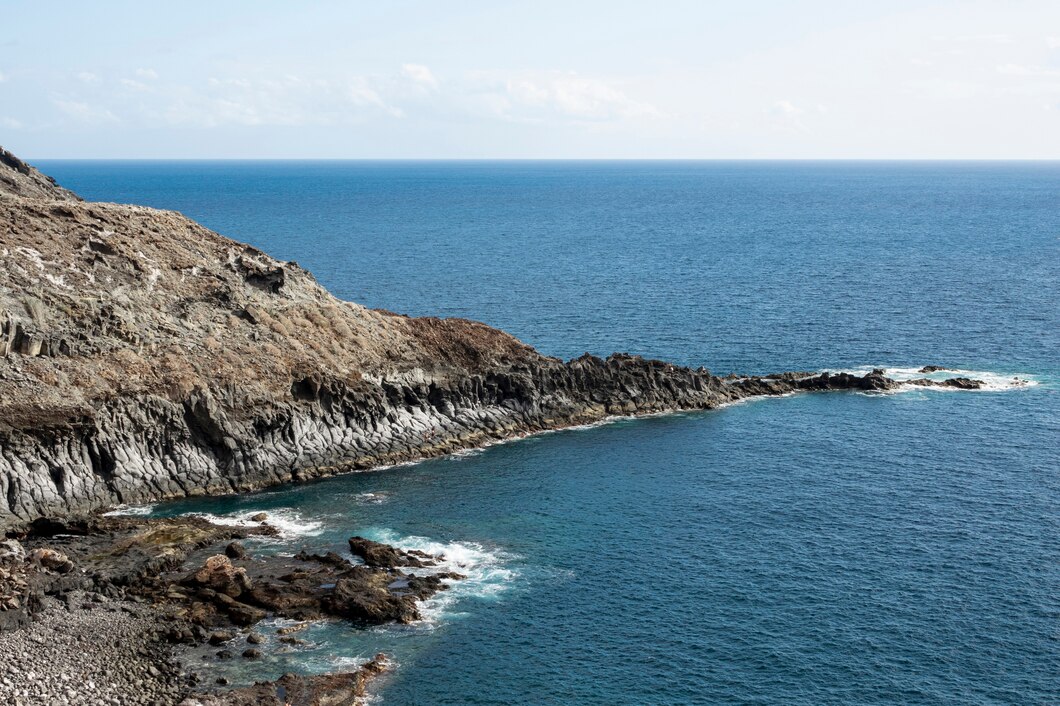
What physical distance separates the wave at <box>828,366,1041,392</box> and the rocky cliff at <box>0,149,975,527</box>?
652 cm

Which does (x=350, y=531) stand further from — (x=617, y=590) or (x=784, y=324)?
(x=784, y=324)

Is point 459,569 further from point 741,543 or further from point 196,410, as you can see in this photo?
point 196,410

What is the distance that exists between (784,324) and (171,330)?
86816 millimetres

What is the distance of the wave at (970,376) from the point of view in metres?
116

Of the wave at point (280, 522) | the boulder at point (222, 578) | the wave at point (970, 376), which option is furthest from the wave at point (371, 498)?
the wave at point (970, 376)

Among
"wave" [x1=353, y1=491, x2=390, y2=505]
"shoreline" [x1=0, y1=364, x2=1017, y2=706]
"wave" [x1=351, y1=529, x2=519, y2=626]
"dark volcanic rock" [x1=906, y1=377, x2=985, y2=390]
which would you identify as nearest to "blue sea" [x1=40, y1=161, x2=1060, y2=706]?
"wave" [x1=351, y1=529, x2=519, y2=626]

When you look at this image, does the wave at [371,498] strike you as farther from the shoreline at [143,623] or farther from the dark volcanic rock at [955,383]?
the dark volcanic rock at [955,383]

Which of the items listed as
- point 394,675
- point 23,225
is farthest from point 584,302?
point 394,675

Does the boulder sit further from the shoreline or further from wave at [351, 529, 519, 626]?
wave at [351, 529, 519, 626]

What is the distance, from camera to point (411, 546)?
245 ft

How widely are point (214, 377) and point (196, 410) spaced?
5.07m

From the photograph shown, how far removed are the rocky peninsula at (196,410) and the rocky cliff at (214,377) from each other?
19cm

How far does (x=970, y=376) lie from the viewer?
12112 cm

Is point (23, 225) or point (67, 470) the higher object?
point (23, 225)
